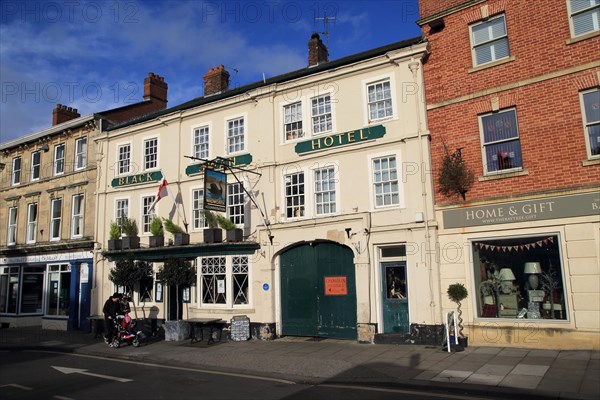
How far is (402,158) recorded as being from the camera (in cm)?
1464

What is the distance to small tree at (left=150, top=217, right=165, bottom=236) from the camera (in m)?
19.3

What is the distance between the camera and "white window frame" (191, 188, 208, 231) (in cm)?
1880

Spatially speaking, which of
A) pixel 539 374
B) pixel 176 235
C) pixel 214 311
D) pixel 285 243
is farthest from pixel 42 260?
pixel 539 374

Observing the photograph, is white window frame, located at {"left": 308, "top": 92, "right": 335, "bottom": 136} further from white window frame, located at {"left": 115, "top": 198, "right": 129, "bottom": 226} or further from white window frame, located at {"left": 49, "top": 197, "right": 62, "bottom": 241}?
white window frame, located at {"left": 49, "top": 197, "right": 62, "bottom": 241}

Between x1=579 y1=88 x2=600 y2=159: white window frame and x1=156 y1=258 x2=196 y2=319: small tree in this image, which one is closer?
x1=579 y1=88 x2=600 y2=159: white window frame

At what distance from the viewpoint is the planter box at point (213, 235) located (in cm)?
1748

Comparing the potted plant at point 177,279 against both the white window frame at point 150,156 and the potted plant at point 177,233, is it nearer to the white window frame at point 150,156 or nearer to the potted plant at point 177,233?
the potted plant at point 177,233

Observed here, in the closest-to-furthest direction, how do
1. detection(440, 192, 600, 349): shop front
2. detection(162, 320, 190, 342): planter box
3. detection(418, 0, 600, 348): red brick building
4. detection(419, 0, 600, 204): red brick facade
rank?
1. detection(440, 192, 600, 349): shop front
2. detection(418, 0, 600, 348): red brick building
3. detection(419, 0, 600, 204): red brick facade
4. detection(162, 320, 190, 342): planter box

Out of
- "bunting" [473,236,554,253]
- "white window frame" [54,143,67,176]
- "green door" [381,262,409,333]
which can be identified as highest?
"white window frame" [54,143,67,176]

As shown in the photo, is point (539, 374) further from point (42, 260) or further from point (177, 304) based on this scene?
point (42, 260)

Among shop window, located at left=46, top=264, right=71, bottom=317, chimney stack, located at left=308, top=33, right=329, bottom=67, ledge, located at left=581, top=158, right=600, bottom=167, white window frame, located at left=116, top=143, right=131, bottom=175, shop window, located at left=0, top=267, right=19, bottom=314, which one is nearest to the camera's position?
ledge, located at left=581, top=158, right=600, bottom=167

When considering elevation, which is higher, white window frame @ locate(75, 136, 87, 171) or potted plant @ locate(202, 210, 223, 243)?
white window frame @ locate(75, 136, 87, 171)

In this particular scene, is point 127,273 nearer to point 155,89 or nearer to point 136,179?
point 136,179

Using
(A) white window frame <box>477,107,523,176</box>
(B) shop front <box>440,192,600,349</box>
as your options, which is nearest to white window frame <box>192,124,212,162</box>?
(B) shop front <box>440,192,600,349</box>
